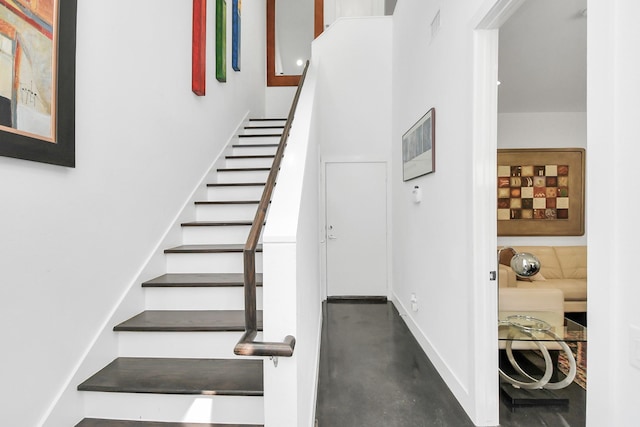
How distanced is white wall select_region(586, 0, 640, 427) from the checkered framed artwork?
411 cm

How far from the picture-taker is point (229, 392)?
60.9 inches

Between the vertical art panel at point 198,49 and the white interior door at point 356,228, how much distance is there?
2.13 metres

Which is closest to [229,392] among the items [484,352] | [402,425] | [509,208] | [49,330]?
[49,330]

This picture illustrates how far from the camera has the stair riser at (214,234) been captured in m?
2.62

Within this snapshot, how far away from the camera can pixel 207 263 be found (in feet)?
7.86

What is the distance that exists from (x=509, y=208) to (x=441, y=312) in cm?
299

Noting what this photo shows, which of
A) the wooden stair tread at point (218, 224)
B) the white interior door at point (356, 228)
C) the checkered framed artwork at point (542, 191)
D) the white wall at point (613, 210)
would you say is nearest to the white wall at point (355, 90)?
the white interior door at point (356, 228)

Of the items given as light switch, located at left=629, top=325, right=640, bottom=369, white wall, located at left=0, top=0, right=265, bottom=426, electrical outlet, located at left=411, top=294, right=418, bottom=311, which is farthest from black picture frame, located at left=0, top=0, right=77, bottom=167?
electrical outlet, located at left=411, top=294, right=418, bottom=311

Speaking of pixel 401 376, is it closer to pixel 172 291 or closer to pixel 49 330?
pixel 172 291

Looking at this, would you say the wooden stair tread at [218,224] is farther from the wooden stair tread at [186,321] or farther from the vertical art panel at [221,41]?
the vertical art panel at [221,41]

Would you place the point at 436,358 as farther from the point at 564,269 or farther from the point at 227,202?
the point at 564,269

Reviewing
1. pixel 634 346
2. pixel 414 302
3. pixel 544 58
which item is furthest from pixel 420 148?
pixel 634 346

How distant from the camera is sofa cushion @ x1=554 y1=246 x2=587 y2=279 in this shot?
4.46m

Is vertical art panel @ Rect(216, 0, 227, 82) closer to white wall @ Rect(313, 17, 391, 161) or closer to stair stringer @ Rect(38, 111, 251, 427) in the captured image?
white wall @ Rect(313, 17, 391, 161)
